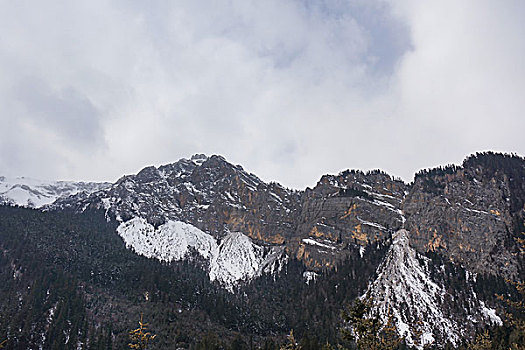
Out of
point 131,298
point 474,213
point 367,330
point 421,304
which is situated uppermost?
point 474,213

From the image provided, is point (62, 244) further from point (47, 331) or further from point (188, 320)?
Answer: point (188, 320)

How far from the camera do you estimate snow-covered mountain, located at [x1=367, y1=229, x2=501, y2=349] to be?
127m

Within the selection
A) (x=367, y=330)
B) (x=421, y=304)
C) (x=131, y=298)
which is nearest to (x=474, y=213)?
(x=421, y=304)

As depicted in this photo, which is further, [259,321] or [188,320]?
[259,321]

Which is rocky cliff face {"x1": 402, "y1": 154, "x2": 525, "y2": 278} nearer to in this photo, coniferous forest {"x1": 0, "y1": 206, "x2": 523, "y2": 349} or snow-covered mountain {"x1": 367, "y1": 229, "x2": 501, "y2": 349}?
coniferous forest {"x1": 0, "y1": 206, "x2": 523, "y2": 349}

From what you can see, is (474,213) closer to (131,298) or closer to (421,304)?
(421,304)

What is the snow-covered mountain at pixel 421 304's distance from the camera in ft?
416

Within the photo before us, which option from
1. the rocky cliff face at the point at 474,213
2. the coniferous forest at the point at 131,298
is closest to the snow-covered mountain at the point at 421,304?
the coniferous forest at the point at 131,298

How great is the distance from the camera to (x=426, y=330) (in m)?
128

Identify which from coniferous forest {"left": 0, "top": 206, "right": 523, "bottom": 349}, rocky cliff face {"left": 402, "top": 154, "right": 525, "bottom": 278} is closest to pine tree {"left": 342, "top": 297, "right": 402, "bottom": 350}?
coniferous forest {"left": 0, "top": 206, "right": 523, "bottom": 349}

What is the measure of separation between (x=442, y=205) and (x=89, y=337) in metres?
136

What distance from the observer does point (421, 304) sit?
451 feet

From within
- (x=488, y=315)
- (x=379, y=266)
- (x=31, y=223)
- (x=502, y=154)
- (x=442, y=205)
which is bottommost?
(x=488, y=315)

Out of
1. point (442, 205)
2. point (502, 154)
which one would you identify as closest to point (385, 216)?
point (442, 205)
